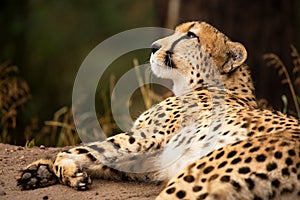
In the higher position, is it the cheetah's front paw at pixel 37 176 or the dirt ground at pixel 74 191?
the cheetah's front paw at pixel 37 176

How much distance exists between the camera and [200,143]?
3.79 m

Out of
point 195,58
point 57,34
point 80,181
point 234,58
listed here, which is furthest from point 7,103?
point 57,34

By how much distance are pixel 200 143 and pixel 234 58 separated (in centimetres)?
97

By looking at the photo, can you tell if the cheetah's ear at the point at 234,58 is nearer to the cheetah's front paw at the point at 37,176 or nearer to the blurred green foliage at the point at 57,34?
the cheetah's front paw at the point at 37,176

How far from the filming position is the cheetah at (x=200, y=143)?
322 cm

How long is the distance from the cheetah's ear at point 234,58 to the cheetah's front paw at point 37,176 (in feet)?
4.02

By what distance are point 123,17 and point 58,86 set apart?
62.5 inches

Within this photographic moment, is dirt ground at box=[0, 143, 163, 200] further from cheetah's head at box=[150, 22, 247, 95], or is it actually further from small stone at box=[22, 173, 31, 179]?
cheetah's head at box=[150, 22, 247, 95]

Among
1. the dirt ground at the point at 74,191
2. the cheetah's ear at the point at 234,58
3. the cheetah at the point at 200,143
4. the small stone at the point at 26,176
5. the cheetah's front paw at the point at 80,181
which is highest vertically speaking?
the cheetah's ear at the point at 234,58

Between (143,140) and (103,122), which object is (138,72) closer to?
(103,122)

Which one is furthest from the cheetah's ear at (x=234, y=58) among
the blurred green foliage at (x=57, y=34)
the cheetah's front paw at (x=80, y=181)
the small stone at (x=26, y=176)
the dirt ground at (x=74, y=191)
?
the blurred green foliage at (x=57, y=34)

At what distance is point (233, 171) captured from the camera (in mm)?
3258

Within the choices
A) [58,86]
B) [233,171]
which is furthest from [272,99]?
[58,86]

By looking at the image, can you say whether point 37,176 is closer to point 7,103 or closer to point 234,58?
point 234,58
